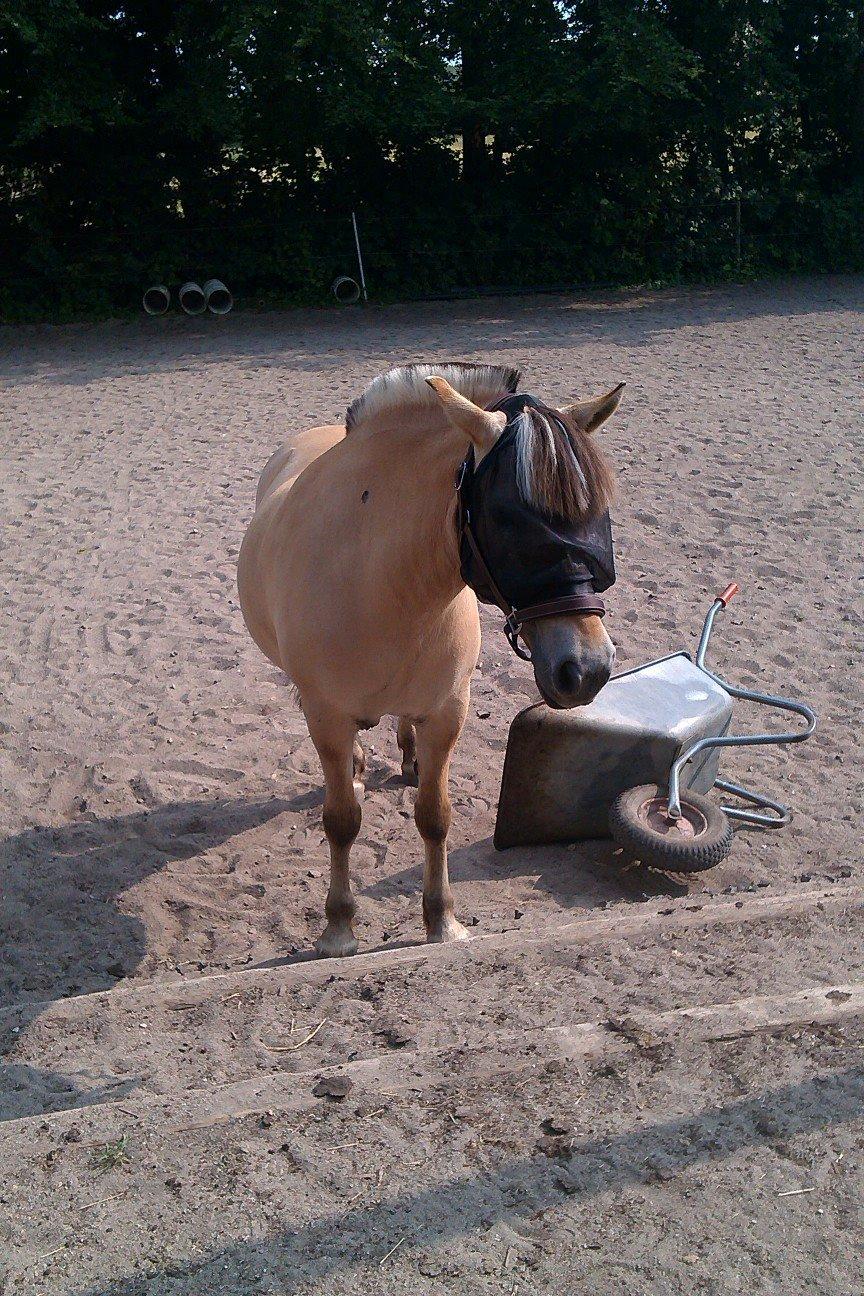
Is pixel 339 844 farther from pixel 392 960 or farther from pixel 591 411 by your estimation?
pixel 591 411

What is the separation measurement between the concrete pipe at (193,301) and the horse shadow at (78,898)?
12.5m

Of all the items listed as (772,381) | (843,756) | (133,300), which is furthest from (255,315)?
(843,756)

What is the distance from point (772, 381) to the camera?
1116cm

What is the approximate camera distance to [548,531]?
2484mm

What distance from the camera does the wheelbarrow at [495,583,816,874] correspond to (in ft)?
14.2

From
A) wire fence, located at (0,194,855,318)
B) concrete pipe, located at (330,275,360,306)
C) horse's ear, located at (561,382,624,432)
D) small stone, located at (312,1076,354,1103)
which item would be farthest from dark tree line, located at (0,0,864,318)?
small stone, located at (312,1076,354,1103)

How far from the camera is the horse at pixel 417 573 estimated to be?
8.18ft

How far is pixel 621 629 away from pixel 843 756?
1.61 metres

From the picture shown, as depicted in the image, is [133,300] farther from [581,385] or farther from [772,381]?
[772,381]

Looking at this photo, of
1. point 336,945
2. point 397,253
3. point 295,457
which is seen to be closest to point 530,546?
point 336,945

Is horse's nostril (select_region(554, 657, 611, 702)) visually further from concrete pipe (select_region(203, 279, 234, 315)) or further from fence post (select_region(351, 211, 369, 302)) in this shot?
fence post (select_region(351, 211, 369, 302))

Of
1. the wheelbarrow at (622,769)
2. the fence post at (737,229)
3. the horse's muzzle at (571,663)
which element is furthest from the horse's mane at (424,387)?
the fence post at (737,229)

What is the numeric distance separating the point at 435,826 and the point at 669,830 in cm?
103

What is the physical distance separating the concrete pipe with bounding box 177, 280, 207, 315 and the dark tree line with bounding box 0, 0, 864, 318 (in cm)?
66
